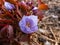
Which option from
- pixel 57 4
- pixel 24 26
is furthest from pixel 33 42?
pixel 57 4

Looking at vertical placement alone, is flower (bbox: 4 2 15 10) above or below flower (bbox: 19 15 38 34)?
above

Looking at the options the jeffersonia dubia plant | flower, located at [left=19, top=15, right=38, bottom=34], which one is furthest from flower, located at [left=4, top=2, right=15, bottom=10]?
flower, located at [left=19, top=15, right=38, bottom=34]

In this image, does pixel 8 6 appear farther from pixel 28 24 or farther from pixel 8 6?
pixel 28 24

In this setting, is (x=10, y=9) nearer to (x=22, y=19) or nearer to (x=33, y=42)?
(x=22, y=19)

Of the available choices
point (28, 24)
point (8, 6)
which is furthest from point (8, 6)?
point (28, 24)

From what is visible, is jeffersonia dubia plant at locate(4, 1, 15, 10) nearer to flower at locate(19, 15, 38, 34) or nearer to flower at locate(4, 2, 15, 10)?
flower at locate(4, 2, 15, 10)

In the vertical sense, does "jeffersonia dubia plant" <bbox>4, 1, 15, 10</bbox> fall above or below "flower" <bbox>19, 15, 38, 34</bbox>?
above

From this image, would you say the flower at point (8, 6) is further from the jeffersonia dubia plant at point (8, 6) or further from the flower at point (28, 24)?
the flower at point (28, 24)

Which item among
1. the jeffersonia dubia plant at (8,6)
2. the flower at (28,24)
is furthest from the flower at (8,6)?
the flower at (28,24)

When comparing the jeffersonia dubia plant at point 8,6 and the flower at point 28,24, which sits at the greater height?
the jeffersonia dubia plant at point 8,6
